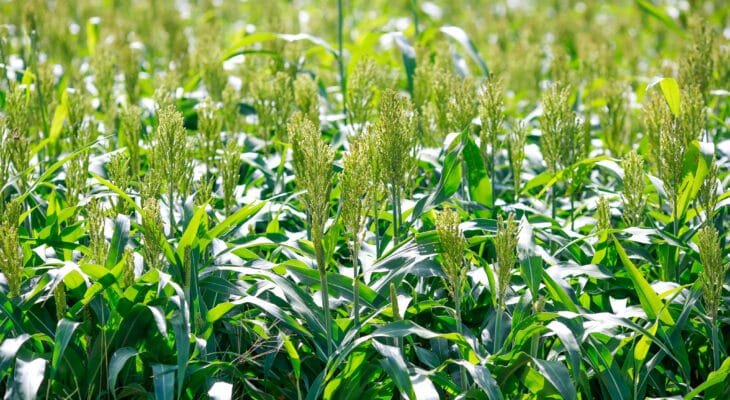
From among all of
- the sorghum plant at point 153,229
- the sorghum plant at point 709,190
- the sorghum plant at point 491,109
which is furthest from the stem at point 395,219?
the sorghum plant at point 709,190

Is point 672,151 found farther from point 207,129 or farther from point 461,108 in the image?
point 207,129

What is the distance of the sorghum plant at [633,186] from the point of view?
2918 millimetres

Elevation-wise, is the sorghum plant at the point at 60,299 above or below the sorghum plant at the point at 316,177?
below

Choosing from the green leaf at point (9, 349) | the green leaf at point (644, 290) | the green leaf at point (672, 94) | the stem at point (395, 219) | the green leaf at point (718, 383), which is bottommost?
the green leaf at point (718, 383)

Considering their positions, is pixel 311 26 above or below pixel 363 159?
above

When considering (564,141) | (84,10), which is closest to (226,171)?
(564,141)

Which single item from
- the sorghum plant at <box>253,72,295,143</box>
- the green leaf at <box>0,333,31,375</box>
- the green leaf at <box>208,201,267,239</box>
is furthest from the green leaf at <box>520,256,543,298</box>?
the green leaf at <box>0,333,31,375</box>

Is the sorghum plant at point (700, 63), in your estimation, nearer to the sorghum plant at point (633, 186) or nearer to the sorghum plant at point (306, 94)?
the sorghum plant at point (633, 186)

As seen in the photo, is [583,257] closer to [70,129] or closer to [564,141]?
[564,141]

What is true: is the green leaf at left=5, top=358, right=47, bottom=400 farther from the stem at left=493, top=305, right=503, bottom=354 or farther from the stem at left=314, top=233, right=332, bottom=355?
the stem at left=493, top=305, right=503, bottom=354

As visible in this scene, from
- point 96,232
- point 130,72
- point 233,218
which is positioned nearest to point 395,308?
point 233,218

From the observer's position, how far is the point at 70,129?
3525 millimetres

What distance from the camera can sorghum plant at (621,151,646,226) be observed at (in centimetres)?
292

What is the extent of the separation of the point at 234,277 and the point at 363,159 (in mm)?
775
